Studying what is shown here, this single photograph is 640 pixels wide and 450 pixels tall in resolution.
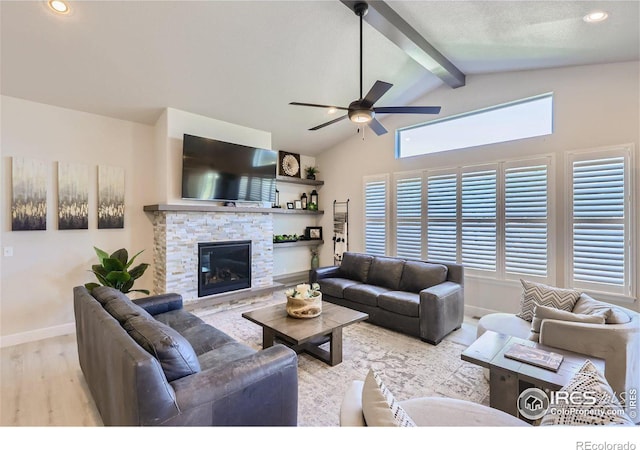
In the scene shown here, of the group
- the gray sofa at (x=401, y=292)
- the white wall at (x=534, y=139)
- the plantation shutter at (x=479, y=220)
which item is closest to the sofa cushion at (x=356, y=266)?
the gray sofa at (x=401, y=292)

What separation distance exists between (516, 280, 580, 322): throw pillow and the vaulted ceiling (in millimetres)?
2470

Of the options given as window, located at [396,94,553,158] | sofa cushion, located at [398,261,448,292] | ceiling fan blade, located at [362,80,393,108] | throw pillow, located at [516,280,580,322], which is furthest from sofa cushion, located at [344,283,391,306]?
window, located at [396,94,553,158]

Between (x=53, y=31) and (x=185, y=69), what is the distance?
1.15 metres

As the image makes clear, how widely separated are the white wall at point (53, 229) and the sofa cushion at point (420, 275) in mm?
3999

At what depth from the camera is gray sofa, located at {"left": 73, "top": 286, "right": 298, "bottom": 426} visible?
52.0 inches

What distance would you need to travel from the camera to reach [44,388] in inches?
101

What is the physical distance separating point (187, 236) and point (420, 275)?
3391 millimetres

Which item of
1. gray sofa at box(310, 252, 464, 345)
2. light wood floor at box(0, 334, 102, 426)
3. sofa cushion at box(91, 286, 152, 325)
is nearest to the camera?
sofa cushion at box(91, 286, 152, 325)

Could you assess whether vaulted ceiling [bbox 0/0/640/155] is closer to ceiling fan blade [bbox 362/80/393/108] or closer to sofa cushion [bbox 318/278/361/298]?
ceiling fan blade [bbox 362/80/393/108]

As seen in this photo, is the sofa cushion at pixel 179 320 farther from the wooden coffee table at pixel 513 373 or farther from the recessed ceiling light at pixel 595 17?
the recessed ceiling light at pixel 595 17

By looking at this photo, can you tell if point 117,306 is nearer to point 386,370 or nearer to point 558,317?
point 386,370

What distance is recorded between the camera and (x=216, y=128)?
4.62 m

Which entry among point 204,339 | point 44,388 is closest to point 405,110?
point 204,339
